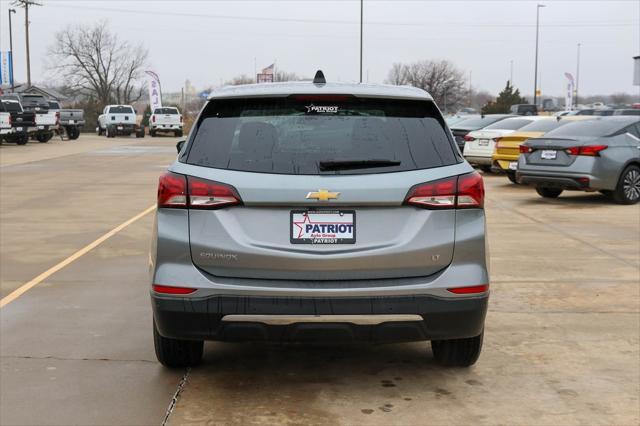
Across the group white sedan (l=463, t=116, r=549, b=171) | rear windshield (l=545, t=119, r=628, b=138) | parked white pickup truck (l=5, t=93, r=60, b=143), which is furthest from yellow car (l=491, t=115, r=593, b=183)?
parked white pickup truck (l=5, t=93, r=60, b=143)

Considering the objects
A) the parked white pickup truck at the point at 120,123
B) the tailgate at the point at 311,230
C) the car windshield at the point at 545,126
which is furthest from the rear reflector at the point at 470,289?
the parked white pickup truck at the point at 120,123

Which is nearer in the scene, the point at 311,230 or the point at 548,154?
the point at 311,230

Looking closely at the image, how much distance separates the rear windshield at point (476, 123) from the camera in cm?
2300

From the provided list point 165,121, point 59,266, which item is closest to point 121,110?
point 165,121

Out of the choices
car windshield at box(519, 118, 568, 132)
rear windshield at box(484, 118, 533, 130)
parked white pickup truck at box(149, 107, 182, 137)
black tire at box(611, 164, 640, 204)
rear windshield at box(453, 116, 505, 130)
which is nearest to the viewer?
black tire at box(611, 164, 640, 204)

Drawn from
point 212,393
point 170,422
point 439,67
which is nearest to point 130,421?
point 170,422

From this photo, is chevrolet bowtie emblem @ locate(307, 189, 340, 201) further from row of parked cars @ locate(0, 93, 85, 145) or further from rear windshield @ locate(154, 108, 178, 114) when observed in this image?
rear windshield @ locate(154, 108, 178, 114)

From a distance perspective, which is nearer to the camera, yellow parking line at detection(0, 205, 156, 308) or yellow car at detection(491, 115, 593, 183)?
yellow parking line at detection(0, 205, 156, 308)

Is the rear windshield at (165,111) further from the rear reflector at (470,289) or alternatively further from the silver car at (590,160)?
the rear reflector at (470,289)

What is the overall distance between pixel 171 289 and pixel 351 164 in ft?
3.71

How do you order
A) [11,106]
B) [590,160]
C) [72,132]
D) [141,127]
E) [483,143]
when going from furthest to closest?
[141,127] → [72,132] → [11,106] → [483,143] → [590,160]

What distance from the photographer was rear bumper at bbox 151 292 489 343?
378 cm

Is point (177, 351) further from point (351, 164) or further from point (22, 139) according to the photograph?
point (22, 139)

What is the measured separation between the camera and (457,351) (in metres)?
4.66
